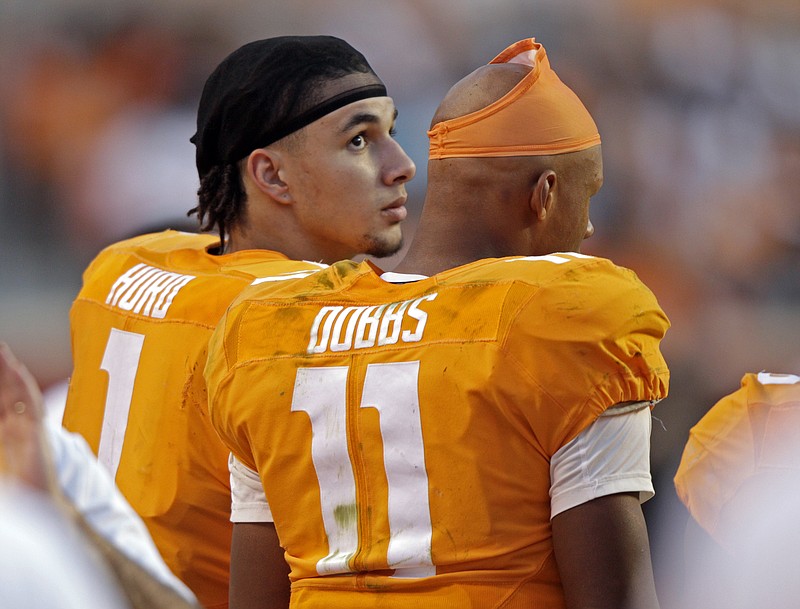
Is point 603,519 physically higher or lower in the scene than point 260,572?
higher

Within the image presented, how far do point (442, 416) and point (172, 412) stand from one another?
882 millimetres

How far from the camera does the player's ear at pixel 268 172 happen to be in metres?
2.95

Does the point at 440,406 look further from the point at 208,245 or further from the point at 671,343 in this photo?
the point at 671,343

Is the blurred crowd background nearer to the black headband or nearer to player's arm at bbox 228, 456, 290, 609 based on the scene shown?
the black headband

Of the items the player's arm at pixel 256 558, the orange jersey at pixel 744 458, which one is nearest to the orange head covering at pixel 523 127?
the orange jersey at pixel 744 458

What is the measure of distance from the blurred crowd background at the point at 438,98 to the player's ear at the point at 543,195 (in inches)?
147

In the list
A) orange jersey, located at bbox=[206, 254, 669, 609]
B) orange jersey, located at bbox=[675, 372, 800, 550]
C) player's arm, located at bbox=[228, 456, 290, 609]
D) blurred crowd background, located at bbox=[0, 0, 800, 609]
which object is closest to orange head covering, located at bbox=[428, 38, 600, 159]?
orange jersey, located at bbox=[206, 254, 669, 609]

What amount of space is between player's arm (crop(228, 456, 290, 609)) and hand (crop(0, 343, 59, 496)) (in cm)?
92

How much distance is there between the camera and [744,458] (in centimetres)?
224

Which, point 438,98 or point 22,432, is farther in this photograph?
point 438,98

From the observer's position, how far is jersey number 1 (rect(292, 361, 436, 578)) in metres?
1.86

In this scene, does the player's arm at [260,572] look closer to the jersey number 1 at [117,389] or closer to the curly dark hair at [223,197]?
the jersey number 1 at [117,389]

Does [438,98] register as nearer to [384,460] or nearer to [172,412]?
[172,412]

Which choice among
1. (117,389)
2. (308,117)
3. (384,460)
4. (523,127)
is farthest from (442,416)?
(308,117)
